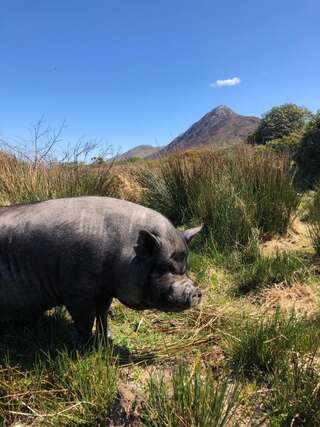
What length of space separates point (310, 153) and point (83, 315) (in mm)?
10139

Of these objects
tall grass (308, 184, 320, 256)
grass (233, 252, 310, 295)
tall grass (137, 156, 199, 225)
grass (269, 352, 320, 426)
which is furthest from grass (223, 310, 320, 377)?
tall grass (137, 156, 199, 225)

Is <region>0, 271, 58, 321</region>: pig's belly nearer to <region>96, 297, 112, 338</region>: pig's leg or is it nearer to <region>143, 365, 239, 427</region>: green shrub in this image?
<region>96, 297, 112, 338</region>: pig's leg

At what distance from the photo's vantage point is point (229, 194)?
6848 millimetres

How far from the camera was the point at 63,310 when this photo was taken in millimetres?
4309

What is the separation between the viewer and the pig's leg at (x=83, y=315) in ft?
11.6

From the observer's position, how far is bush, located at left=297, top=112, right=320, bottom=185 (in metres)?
11.9

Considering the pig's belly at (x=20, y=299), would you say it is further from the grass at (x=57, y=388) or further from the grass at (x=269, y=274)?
the grass at (x=269, y=274)

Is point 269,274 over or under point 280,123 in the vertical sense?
under

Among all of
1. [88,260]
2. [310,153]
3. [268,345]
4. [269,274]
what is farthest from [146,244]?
[310,153]

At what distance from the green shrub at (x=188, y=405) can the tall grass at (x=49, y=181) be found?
14.9 ft

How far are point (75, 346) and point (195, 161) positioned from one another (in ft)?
18.6

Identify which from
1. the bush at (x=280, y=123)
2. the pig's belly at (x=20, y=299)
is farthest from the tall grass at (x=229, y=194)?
the bush at (x=280, y=123)

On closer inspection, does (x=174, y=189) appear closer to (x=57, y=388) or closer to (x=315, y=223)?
(x=315, y=223)

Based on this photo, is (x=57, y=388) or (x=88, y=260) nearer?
(x=57, y=388)
